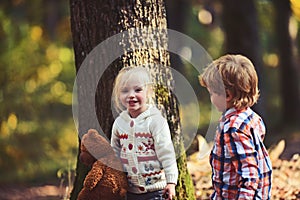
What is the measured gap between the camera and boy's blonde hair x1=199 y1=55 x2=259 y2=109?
168 inches

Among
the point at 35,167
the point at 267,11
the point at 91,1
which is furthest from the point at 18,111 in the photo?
the point at 267,11

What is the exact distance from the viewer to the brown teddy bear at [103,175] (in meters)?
4.68

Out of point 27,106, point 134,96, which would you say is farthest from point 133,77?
point 27,106

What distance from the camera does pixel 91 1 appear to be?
543 centimetres

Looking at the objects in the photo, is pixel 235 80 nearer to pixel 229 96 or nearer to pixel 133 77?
pixel 229 96

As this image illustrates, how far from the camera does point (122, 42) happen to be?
5.28 m

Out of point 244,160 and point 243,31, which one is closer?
point 244,160

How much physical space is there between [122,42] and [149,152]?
106 cm

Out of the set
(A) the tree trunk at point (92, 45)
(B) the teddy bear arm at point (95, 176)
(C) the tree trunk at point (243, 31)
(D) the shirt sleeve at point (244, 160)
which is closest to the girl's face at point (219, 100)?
(D) the shirt sleeve at point (244, 160)

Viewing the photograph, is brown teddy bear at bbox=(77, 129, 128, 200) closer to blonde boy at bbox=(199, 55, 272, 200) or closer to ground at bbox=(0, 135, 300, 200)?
blonde boy at bbox=(199, 55, 272, 200)

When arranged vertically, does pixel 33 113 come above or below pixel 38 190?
above

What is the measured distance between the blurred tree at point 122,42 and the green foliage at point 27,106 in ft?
16.0

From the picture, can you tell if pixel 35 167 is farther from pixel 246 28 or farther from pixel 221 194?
pixel 221 194

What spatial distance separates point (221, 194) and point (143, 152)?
0.55 m
